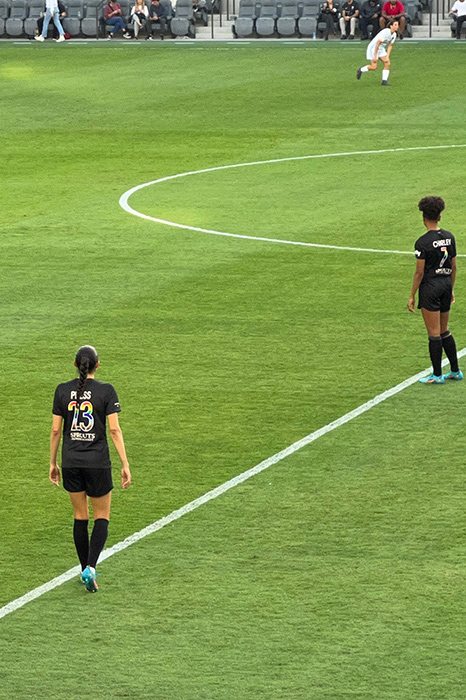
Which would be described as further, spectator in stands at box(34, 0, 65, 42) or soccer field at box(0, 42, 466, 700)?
spectator in stands at box(34, 0, 65, 42)

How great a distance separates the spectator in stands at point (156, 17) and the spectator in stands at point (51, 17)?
3.55m

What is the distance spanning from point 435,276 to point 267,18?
46.4 meters

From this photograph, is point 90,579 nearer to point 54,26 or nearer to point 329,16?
point 329,16

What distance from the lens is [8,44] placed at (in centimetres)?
5788

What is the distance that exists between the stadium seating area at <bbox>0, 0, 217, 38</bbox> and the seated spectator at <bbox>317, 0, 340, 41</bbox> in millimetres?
5754

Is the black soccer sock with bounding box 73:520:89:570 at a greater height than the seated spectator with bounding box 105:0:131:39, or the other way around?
the seated spectator with bounding box 105:0:131:39

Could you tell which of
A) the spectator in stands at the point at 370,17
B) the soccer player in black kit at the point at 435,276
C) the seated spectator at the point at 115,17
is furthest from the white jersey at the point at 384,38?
the soccer player in black kit at the point at 435,276

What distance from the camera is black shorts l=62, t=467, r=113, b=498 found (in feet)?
32.4

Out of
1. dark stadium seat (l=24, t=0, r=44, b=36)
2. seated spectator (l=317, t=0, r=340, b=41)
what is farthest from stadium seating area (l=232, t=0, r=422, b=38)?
dark stadium seat (l=24, t=0, r=44, b=36)

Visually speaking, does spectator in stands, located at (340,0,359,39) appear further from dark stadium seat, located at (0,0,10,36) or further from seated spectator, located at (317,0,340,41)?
dark stadium seat, located at (0,0,10,36)

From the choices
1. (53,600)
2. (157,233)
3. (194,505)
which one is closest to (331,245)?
(157,233)

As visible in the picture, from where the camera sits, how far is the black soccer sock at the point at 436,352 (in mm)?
14633

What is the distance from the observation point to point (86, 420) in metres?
9.79

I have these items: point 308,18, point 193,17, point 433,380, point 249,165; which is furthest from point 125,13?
point 433,380
